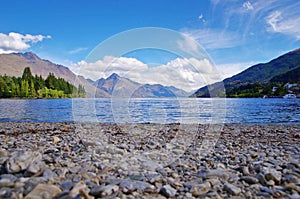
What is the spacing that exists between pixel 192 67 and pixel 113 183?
572 centimetres

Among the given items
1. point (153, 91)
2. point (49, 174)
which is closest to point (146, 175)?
point (49, 174)

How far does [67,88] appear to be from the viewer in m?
139

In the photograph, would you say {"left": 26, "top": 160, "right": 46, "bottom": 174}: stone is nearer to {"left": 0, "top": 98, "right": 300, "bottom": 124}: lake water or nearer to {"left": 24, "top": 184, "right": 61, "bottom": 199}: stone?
{"left": 24, "top": 184, "right": 61, "bottom": 199}: stone

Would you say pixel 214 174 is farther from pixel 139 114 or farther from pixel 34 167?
pixel 139 114

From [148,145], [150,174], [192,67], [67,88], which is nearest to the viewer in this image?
[150,174]

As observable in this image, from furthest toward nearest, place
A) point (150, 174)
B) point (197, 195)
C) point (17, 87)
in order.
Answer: point (17, 87) → point (150, 174) → point (197, 195)

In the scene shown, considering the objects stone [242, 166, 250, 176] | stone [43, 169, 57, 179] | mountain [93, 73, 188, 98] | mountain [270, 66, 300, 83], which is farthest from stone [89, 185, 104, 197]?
mountain [270, 66, 300, 83]

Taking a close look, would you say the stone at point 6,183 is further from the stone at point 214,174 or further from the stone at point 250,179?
the stone at point 250,179

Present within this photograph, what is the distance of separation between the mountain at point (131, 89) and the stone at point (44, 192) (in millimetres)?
5721

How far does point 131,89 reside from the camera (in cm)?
1038

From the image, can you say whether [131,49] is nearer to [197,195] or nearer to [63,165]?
[63,165]

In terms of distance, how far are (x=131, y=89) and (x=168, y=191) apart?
257 inches

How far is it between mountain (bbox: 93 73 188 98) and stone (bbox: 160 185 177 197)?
563 cm

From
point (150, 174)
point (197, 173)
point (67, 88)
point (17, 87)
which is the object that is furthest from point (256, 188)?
point (67, 88)
